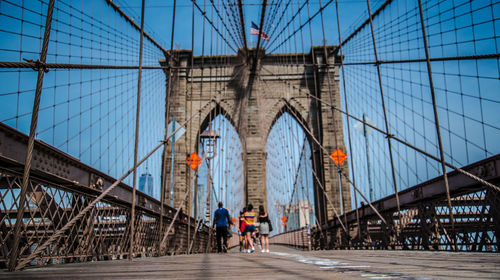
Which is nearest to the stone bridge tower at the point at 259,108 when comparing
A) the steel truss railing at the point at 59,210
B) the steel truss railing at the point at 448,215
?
the steel truss railing at the point at 448,215

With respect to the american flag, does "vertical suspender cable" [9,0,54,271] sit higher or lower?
lower

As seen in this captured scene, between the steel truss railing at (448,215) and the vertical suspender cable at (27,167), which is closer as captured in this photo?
the vertical suspender cable at (27,167)

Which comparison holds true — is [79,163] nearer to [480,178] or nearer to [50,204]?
[50,204]

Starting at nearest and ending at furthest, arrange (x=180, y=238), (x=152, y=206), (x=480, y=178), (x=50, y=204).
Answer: (x=50, y=204)
(x=480, y=178)
(x=152, y=206)
(x=180, y=238)

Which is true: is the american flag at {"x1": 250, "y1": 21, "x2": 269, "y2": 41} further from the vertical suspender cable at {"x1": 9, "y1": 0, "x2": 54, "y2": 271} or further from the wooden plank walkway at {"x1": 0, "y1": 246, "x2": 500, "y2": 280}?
the wooden plank walkway at {"x1": 0, "y1": 246, "x2": 500, "y2": 280}

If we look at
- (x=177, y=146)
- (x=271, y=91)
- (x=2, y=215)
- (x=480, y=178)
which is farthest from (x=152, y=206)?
(x=271, y=91)

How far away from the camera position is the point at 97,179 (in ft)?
14.1

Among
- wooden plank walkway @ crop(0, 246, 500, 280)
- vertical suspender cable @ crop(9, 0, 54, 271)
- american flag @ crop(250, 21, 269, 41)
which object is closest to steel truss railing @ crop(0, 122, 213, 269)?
vertical suspender cable @ crop(9, 0, 54, 271)

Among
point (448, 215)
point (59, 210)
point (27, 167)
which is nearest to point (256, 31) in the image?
point (448, 215)

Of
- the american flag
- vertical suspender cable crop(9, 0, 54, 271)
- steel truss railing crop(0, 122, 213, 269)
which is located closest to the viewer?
vertical suspender cable crop(9, 0, 54, 271)

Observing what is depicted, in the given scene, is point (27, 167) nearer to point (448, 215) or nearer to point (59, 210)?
point (59, 210)

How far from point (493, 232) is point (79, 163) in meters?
3.87

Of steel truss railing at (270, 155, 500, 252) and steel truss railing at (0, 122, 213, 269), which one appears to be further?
steel truss railing at (270, 155, 500, 252)

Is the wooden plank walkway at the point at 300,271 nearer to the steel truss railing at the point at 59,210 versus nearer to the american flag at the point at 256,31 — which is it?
the steel truss railing at the point at 59,210
